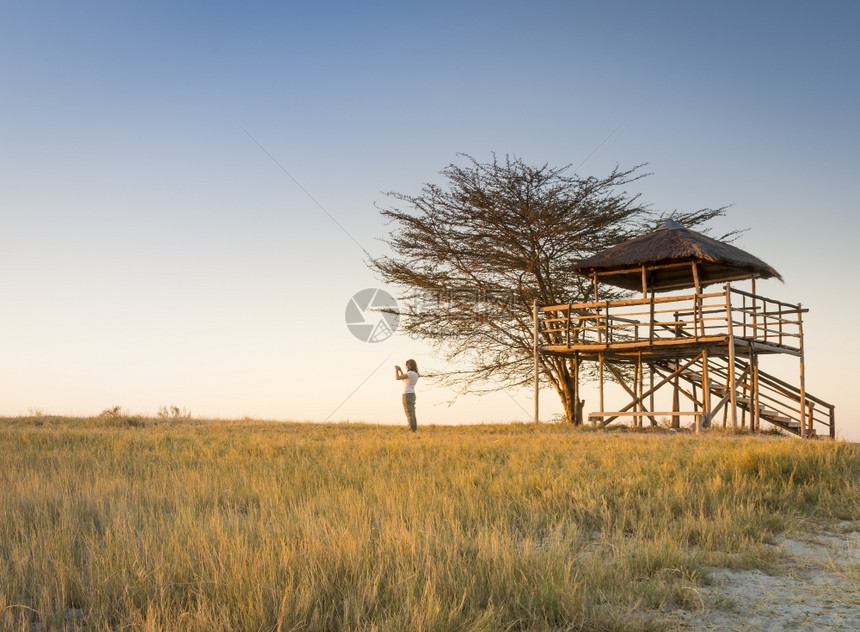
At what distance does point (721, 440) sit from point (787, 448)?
11.6ft

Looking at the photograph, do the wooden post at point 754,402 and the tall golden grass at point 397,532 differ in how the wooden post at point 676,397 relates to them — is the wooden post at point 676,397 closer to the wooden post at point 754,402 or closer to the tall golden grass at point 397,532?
the wooden post at point 754,402

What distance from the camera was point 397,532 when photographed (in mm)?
5523

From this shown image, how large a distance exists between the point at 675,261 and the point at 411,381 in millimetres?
8335

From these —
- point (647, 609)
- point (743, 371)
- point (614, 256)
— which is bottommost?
point (647, 609)

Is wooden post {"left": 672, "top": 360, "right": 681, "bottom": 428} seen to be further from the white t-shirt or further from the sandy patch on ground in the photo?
the sandy patch on ground

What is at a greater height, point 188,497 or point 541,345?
point 541,345

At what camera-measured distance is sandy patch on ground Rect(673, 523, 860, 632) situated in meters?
4.43

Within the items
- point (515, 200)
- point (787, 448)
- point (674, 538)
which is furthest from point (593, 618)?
point (515, 200)

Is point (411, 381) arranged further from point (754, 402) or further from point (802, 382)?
point (802, 382)

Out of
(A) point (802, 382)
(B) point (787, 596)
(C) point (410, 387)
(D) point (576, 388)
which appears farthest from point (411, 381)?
(B) point (787, 596)

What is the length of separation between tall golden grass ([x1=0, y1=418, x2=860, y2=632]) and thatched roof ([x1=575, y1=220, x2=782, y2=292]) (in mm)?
8828

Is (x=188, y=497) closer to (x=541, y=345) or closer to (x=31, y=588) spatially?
(x=31, y=588)

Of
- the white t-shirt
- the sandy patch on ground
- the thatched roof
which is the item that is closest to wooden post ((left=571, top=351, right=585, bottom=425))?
the thatched roof

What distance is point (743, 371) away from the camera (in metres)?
21.0
